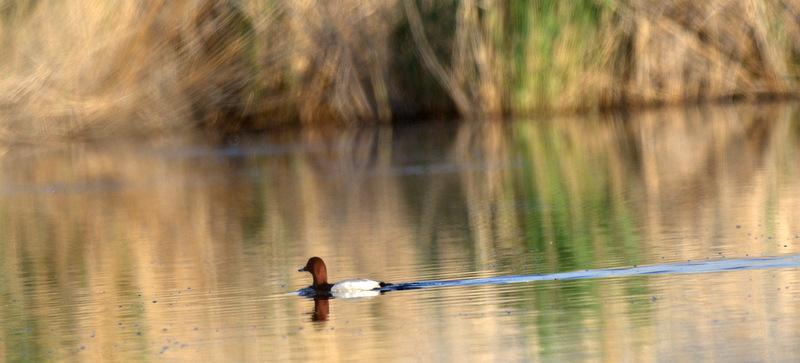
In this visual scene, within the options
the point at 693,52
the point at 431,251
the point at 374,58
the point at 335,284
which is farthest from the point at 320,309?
the point at 693,52

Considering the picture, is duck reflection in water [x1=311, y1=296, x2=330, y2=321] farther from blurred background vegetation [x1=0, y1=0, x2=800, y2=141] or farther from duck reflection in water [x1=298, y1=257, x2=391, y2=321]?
blurred background vegetation [x1=0, y1=0, x2=800, y2=141]

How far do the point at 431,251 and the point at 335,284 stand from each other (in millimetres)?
1436

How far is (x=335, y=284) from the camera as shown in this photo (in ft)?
22.6

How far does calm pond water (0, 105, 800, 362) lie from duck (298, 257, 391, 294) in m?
0.07

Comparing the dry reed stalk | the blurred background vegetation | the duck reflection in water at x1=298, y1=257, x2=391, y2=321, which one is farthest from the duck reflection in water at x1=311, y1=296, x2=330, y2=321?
the dry reed stalk

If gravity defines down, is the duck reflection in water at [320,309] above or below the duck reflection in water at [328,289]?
below

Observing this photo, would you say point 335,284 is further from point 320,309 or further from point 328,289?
point 320,309

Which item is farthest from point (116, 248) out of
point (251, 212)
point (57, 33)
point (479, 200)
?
point (57, 33)

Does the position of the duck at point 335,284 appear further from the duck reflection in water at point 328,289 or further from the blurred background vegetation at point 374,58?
the blurred background vegetation at point 374,58

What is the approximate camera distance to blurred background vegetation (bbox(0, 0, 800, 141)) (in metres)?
19.2

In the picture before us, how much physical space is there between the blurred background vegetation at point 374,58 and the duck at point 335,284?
12.2 metres

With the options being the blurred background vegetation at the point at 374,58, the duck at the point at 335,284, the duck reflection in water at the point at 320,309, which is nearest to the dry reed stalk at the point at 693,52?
the blurred background vegetation at the point at 374,58

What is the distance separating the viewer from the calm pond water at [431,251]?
5.62 meters

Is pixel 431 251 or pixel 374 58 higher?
pixel 374 58
